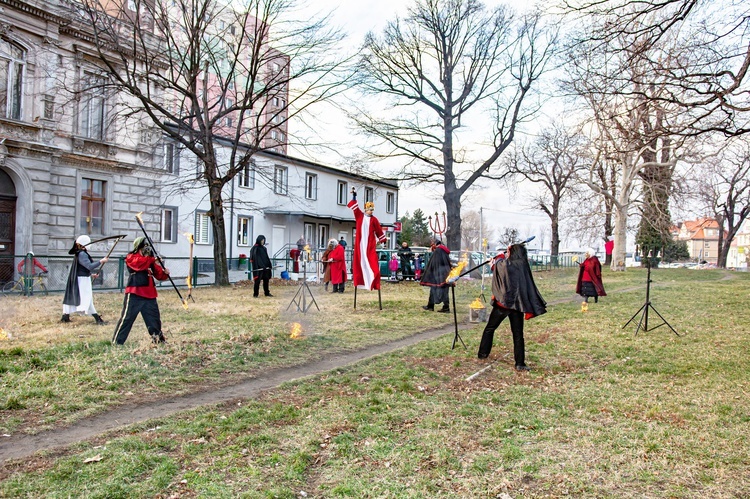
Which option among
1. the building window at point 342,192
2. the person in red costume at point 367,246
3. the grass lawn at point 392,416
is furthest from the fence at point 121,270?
the building window at point 342,192

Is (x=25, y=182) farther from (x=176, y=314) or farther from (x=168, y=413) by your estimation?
(x=168, y=413)

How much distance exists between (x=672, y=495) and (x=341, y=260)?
1559 centimetres

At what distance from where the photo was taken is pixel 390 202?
46.3 meters

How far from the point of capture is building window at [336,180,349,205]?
38750mm

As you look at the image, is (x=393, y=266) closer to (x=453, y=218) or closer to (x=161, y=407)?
(x=453, y=218)

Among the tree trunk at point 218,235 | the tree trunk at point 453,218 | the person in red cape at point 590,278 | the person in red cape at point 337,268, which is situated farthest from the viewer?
the tree trunk at point 453,218

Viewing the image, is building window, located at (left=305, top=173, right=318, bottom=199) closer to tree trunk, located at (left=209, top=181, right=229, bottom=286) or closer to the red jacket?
tree trunk, located at (left=209, top=181, right=229, bottom=286)

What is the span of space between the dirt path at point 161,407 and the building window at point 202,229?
2134cm

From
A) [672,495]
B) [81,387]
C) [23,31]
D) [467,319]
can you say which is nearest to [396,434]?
[672,495]

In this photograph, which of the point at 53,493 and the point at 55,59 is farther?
the point at 55,59

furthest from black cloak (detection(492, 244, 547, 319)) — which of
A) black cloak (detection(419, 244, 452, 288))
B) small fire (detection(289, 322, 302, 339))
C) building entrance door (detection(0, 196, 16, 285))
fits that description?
building entrance door (detection(0, 196, 16, 285))

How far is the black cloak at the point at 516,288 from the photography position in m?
7.73

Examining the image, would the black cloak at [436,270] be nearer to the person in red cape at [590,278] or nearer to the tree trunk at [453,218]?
the person in red cape at [590,278]

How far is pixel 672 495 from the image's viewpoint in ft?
12.2
